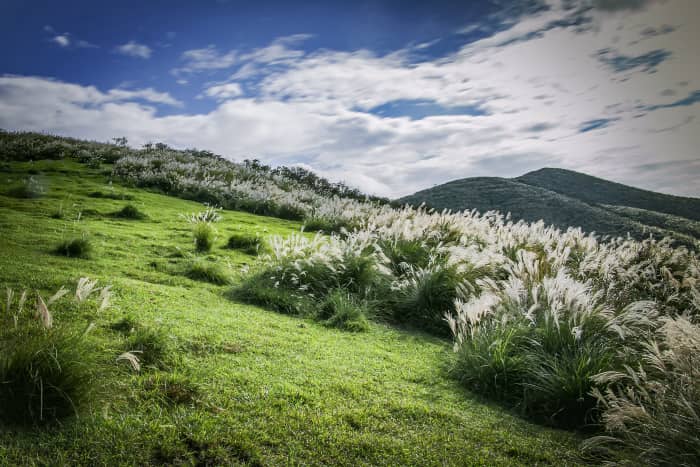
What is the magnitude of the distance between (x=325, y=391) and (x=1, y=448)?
226 centimetres

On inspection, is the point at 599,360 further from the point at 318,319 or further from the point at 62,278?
the point at 62,278

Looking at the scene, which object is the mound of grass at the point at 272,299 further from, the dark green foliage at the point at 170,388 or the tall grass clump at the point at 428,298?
the dark green foliage at the point at 170,388

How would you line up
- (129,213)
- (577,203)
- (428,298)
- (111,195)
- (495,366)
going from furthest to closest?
(577,203), (111,195), (129,213), (428,298), (495,366)

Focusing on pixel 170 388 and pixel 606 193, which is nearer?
pixel 170 388

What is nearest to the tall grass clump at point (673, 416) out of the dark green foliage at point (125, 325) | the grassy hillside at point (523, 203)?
the dark green foliage at point (125, 325)

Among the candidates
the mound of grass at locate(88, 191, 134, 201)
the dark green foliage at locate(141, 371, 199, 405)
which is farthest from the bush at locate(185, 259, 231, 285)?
the mound of grass at locate(88, 191, 134, 201)

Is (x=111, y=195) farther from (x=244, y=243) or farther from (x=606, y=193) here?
(x=606, y=193)

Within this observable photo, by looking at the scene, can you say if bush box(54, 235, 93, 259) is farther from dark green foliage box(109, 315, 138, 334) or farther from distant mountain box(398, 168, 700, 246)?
distant mountain box(398, 168, 700, 246)

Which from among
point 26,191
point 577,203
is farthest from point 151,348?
point 577,203

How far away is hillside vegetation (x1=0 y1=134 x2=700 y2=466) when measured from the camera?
259 centimetres

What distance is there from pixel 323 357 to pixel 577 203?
2573 cm

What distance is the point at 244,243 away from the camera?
31.9 feet

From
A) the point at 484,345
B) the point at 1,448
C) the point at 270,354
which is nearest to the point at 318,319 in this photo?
the point at 270,354

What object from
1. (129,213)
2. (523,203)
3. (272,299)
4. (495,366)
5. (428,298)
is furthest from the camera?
(523,203)
